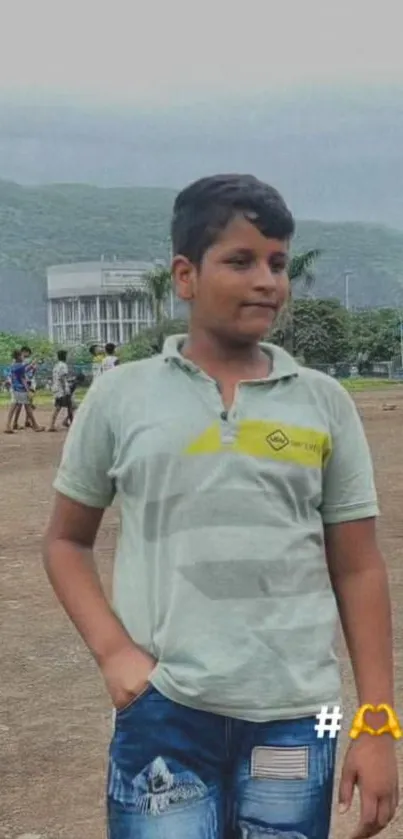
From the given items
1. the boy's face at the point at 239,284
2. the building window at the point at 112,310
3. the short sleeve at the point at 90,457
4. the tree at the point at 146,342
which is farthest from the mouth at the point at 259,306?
the building window at the point at 112,310

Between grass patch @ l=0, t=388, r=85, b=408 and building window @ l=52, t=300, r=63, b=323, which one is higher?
grass patch @ l=0, t=388, r=85, b=408

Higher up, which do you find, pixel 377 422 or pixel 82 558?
pixel 82 558

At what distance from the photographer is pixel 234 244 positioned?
202cm

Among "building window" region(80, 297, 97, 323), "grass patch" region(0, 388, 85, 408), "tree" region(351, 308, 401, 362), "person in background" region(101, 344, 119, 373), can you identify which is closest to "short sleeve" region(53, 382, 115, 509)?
"person in background" region(101, 344, 119, 373)

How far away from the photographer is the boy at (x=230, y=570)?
1.93 metres

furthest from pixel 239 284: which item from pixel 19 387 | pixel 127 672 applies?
pixel 19 387

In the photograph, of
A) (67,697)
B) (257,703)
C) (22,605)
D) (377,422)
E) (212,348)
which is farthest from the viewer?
(377,422)

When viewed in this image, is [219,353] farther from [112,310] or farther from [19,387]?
[112,310]

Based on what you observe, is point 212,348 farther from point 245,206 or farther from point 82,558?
point 82,558

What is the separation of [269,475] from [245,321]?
0.83 feet

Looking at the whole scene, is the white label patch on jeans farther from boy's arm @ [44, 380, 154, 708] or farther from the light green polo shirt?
boy's arm @ [44, 380, 154, 708]

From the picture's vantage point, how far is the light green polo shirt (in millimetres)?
1930

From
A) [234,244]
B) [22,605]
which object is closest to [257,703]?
[234,244]

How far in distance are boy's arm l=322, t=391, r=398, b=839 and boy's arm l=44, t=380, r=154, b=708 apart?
337 mm
